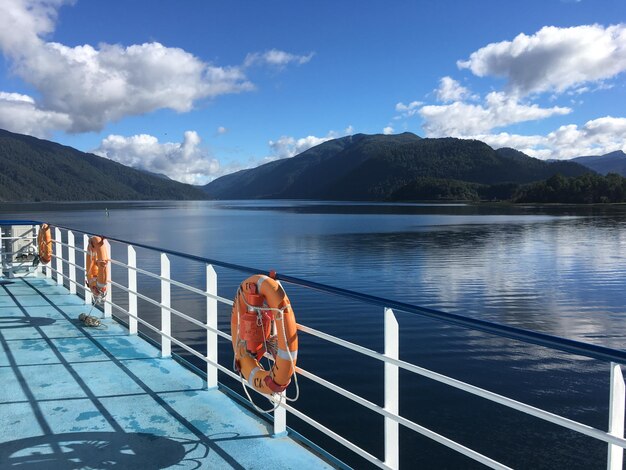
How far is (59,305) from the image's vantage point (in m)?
5.97

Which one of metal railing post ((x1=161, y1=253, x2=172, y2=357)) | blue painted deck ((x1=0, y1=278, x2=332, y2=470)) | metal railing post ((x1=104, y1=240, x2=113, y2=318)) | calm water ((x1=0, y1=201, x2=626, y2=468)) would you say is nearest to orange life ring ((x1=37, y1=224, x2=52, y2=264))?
metal railing post ((x1=104, y1=240, x2=113, y2=318))

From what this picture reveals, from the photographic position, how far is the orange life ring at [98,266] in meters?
4.97

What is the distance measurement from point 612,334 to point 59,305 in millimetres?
9896

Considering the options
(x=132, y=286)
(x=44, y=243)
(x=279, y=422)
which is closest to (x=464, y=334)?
(x=132, y=286)

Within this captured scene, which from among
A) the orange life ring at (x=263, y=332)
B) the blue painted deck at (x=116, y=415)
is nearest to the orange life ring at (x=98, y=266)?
the blue painted deck at (x=116, y=415)

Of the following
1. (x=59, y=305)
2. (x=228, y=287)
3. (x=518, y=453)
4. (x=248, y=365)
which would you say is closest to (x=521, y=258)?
(x=228, y=287)

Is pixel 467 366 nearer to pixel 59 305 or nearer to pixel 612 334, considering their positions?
pixel 612 334

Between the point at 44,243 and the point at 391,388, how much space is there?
251 inches

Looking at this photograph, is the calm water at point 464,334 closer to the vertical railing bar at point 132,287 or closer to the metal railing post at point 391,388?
the vertical railing bar at point 132,287

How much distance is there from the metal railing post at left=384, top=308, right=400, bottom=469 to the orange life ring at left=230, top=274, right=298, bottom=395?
18.6 inches

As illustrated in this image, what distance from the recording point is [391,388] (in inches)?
84.4

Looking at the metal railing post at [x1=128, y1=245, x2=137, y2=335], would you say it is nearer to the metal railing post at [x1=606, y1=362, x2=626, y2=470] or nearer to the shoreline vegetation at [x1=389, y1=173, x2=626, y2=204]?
the metal railing post at [x1=606, y1=362, x2=626, y2=470]

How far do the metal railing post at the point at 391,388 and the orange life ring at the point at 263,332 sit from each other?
47 cm

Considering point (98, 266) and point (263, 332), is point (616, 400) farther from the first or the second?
point (98, 266)
